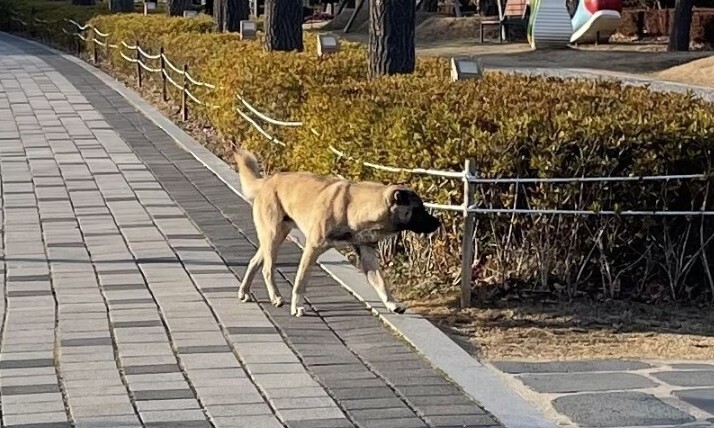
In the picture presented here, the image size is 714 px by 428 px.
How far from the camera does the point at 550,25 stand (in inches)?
1350

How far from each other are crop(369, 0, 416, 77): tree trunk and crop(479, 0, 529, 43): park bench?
26753mm

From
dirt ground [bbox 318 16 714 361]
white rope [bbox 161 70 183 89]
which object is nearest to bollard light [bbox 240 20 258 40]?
white rope [bbox 161 70 183 89]

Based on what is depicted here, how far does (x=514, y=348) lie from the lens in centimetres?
683

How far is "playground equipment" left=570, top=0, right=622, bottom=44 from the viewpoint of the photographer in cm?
3422

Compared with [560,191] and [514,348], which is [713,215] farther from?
[514,348]

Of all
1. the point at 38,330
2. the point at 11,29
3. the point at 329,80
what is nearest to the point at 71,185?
the point at 329,80

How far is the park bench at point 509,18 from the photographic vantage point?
38.7 m

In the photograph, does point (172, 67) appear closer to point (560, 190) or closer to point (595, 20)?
point (560, 190)

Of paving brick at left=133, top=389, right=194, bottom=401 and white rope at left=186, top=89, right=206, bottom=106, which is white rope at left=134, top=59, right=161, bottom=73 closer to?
white rope at left=186, top=89, right=206, bottom=106

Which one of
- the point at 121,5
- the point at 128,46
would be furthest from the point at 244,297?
the point at 121,5

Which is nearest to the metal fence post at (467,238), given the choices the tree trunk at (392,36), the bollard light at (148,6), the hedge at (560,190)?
the hedge at (560,190)

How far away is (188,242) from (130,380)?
3.41 metres

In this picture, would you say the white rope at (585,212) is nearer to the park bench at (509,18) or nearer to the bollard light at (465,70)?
the bollard light at (465,70)

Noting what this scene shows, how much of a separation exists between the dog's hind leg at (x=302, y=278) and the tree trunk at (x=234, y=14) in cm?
1467
